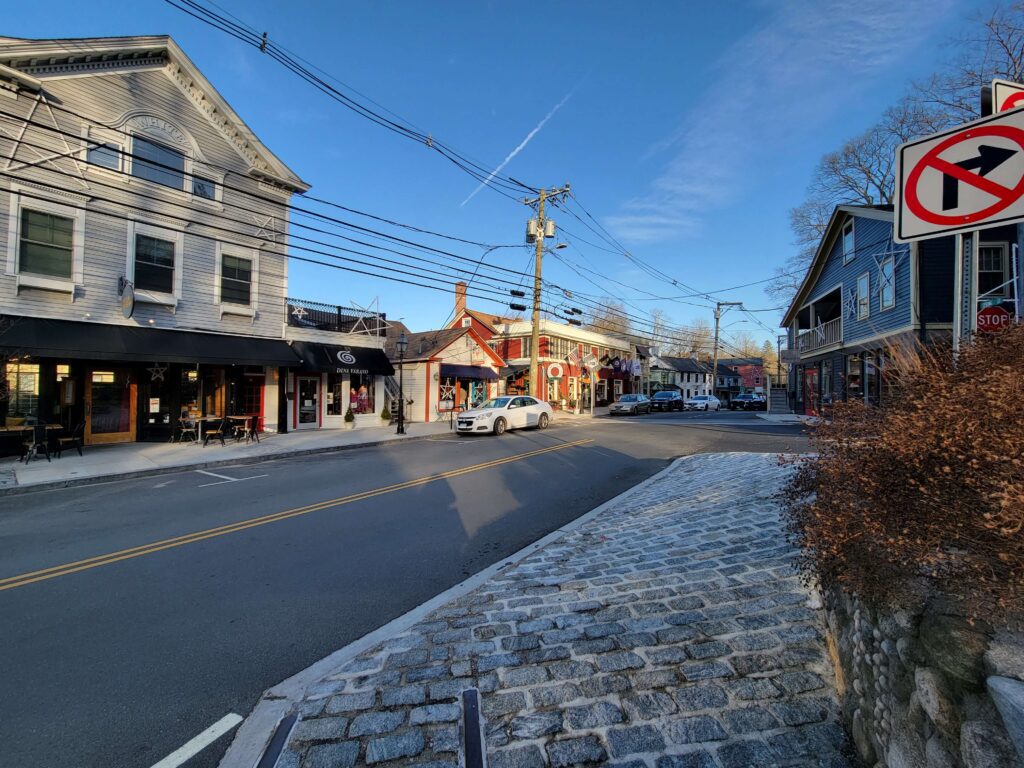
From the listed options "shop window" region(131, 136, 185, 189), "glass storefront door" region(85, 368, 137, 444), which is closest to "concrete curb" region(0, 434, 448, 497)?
"glass storefront door" region(85, 368, 137, 444)

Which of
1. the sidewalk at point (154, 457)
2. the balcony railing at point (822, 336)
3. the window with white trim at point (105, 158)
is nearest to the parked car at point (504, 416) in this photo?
the sidewalk at point (154, 457)

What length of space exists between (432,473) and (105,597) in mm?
6447

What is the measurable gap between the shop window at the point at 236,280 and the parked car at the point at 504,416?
29.0ft

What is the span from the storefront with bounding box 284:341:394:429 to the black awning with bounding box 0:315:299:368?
172 centimetres

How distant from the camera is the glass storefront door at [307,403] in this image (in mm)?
19719

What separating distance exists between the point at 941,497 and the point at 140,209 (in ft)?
55.8

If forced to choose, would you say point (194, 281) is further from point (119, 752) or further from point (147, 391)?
point (119, 752)

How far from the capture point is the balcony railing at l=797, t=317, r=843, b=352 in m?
23.6

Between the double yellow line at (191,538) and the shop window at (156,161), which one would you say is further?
the shop window at (156,161)

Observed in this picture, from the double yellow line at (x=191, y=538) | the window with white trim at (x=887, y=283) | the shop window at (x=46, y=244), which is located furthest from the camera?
the window with white trim at (x=887, y=283)

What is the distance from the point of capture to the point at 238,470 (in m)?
11.4

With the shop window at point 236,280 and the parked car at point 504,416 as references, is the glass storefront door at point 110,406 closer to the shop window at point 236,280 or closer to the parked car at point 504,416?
the shop window at point 236,280

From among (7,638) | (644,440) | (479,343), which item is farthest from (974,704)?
(479,343)

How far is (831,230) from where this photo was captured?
23172mm
